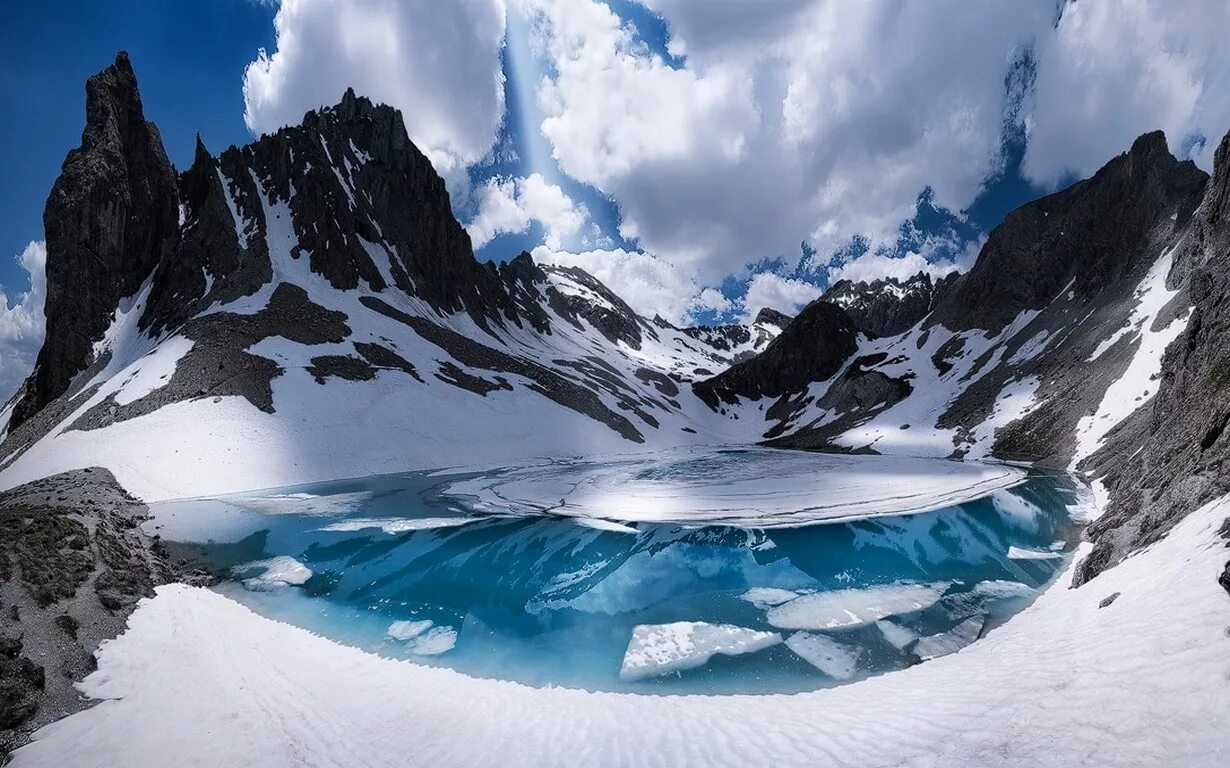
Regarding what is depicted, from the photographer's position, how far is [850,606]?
45.2 ft

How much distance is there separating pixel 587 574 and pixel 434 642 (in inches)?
240

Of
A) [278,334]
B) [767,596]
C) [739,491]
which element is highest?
[278,334]

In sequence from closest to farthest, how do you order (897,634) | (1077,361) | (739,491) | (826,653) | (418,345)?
(826,653) → (897,634) → (739,491) → (1077,361) → (418,345)

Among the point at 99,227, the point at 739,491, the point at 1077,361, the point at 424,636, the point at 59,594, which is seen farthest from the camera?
the point at 99,227

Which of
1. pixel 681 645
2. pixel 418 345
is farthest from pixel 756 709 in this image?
pixel 418 345

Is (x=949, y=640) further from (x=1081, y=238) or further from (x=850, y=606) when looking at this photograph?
(x=1081, y=238)

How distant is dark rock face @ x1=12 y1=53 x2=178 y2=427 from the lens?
178 feet

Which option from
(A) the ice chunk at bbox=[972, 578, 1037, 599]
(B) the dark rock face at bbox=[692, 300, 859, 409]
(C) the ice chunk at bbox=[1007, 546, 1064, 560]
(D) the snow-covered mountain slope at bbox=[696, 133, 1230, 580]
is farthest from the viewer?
(B) the dark rock face at bbox=[692, 300, 859, 409]

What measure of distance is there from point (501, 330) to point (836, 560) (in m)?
93.3

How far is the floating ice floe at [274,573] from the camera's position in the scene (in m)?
15.8

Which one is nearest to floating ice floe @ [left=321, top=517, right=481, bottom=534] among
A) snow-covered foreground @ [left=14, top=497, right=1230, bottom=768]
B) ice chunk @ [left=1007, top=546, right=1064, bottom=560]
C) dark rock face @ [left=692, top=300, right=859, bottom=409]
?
snow-covered foreground @ [left=14, top=497, right=1230, bottom=768]

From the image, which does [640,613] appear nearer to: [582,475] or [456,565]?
[456,565]

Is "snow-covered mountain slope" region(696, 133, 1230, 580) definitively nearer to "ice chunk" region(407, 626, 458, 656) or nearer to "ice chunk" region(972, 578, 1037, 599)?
"ice chunk" region(972, 578, 1037, 599)

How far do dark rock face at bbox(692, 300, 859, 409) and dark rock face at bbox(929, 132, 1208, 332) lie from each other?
73.6 ft
